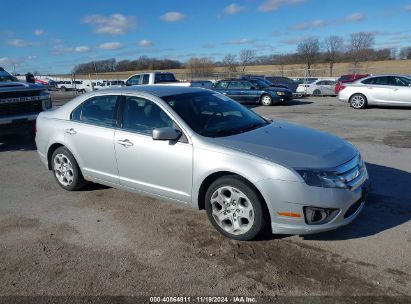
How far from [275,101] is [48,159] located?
48.1 ft

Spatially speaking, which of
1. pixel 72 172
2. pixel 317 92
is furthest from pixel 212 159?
pixel 317 92

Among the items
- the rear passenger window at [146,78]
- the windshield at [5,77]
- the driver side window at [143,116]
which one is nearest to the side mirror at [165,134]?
the driver side window at [143,116]

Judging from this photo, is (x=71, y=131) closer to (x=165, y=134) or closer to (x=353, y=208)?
(x=165, y=134)

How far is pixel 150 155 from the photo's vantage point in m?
4.44

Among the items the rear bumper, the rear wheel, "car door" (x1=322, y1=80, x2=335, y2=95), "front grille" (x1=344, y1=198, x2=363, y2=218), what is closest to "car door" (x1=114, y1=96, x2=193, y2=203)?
"front grille" (x1=344, y1=198, x2=363, y2=218)

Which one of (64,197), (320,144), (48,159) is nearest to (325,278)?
(320,144)

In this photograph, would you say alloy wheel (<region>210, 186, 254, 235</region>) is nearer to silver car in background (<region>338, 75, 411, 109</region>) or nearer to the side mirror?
the side mirror

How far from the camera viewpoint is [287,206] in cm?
359

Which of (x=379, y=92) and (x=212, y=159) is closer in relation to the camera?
(x=212, y=159)

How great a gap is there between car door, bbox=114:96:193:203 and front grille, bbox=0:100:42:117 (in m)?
4.98

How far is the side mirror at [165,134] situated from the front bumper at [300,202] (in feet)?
3.71

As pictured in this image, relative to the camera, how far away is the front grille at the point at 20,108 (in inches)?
333

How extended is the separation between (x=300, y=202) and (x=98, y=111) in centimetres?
307

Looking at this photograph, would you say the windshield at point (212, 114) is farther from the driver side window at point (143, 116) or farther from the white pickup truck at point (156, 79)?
the white pickup truck at point (156, 79)
